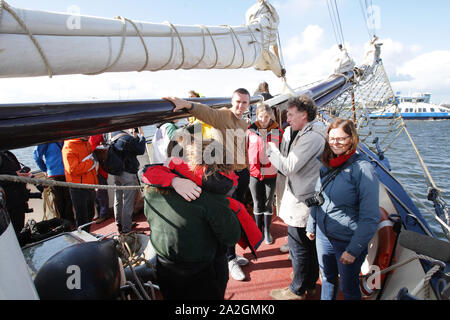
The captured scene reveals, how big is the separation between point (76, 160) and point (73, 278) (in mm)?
2244

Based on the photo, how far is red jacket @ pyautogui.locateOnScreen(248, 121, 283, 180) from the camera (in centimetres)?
250

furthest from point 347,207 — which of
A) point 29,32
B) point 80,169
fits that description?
point 80,169

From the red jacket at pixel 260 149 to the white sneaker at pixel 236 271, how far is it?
94 centimetres

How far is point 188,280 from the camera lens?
1.28 metres

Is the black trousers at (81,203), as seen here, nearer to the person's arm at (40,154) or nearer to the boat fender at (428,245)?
the person's arm at (40,154)

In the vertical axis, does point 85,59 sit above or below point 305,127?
above

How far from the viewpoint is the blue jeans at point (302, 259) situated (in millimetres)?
2041

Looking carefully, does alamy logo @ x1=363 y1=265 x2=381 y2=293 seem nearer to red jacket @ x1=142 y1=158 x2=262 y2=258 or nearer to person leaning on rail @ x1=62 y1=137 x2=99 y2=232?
red jacket @ x1=142 y1=158 x2=262 y2=258

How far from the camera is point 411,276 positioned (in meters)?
1.79

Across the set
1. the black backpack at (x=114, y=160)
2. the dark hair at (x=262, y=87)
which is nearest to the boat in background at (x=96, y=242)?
the black backpack at (x=114, y=160)

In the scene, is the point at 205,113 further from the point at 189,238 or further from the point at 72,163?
the point at 72,163

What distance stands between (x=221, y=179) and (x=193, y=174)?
0.14m
